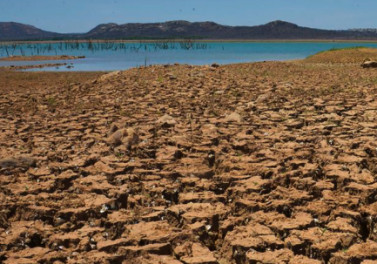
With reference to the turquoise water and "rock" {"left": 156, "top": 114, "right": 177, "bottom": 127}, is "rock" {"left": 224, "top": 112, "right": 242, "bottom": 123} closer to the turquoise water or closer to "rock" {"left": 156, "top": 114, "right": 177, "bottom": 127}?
"rock" {"left": 156, "top": 114, "right": 177, "bottom": 127}

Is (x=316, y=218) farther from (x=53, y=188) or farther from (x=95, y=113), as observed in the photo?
(x=95, y=113)

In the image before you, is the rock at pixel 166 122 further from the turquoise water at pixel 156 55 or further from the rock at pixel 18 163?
the turquoise water at pixel 156 55

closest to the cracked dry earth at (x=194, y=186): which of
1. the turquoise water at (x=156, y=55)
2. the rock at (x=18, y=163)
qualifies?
the rock at (x=18, y=163)

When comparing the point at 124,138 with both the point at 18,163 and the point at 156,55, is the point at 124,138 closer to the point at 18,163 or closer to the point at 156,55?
the point at 18,163

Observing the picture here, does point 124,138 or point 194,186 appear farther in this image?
point 124,138

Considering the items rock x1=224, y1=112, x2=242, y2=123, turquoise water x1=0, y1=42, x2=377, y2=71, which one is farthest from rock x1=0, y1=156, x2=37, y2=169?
turquoise water x1=0, y1=42, x2=377, y2=71

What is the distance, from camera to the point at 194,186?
3629 mm

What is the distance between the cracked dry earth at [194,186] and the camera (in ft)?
8.64

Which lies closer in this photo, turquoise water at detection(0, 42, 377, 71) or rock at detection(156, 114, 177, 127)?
rock at detection(156, 114, 177, 127)

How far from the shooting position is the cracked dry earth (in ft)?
8.64

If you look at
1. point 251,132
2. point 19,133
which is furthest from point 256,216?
point 19,133

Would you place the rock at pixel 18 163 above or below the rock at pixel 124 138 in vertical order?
below

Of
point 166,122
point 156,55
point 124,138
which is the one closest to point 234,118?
point 166,122

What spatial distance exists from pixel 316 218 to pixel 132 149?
2.26 metres
